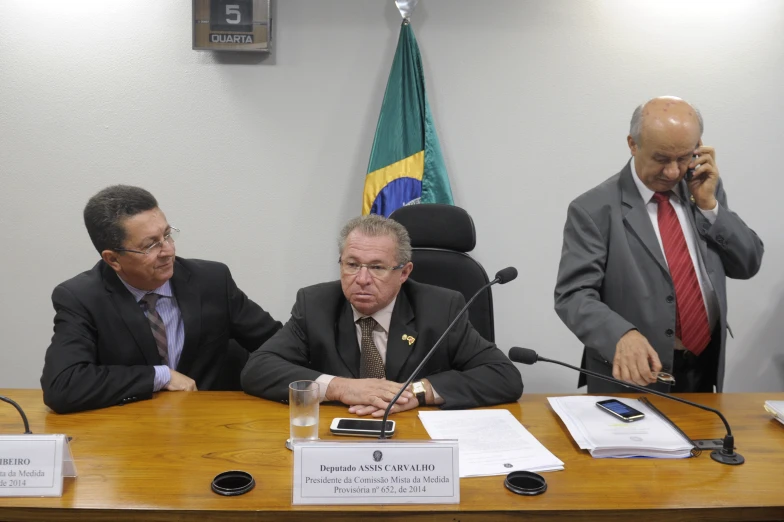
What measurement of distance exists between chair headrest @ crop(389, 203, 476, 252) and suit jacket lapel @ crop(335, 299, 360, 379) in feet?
1.99

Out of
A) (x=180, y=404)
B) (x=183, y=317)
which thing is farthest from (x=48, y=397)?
(x=183, y=317)

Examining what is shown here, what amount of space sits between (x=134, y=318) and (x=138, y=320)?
0.01m

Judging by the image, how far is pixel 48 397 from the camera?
1.94 metres

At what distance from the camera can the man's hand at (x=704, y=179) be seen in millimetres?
2279

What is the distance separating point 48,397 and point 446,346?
117 centimetres

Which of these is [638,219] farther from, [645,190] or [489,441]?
[489,441]

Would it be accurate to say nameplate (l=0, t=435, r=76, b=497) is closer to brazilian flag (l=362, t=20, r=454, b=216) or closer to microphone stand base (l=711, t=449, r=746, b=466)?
microphone stand base (l=711, t=449, r=746, b=466)

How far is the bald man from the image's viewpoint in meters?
2.26

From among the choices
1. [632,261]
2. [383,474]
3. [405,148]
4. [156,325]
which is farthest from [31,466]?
[405,148]

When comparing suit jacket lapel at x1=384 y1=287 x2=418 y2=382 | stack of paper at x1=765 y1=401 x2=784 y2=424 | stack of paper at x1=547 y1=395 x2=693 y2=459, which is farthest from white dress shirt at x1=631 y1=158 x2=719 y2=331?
suit jacket lapel at x1=384 y1=287 x2=418 y2=382

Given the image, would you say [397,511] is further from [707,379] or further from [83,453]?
[707,379]

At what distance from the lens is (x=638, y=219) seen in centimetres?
235

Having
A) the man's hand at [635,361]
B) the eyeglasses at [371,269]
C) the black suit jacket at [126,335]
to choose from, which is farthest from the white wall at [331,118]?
the man's hand at [635,361]

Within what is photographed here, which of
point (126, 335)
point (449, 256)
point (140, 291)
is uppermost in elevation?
point (449, 256)
